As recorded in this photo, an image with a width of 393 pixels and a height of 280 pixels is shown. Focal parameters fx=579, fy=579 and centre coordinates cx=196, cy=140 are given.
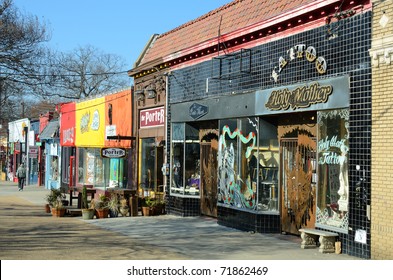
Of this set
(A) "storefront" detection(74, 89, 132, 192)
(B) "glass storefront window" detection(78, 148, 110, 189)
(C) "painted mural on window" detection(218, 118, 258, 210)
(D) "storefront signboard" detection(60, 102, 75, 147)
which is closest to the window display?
(C) "painted mural on window" detection(218, 118, 258, 210)

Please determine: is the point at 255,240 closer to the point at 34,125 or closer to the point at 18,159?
the point at 34,125

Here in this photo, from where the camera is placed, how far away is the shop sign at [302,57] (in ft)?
40.4

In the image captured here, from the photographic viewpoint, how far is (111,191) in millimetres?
20453

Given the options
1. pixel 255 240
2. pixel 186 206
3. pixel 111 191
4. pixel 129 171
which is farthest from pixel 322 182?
pixel 129 171

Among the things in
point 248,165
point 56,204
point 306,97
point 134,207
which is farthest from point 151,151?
point 306,97

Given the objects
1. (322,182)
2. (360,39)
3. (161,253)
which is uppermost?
(360,39)

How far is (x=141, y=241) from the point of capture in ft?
44.0

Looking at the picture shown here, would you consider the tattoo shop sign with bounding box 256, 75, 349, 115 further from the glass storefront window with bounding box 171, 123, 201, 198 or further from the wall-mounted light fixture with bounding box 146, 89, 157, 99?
the wall-mounted light fixture with bounding box 146, 89, 157, 99

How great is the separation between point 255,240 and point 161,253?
270cm

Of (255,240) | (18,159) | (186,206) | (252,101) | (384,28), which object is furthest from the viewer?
(18,159)

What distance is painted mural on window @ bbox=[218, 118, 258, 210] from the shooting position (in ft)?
49.5

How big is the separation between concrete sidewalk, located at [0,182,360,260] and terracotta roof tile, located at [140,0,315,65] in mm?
5480

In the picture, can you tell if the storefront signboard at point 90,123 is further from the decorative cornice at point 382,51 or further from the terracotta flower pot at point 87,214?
the decorative cornice at point 382,51

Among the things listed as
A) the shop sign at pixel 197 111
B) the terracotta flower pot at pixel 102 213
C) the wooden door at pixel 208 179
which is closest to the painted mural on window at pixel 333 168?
the shop sign at pixel 197 111
